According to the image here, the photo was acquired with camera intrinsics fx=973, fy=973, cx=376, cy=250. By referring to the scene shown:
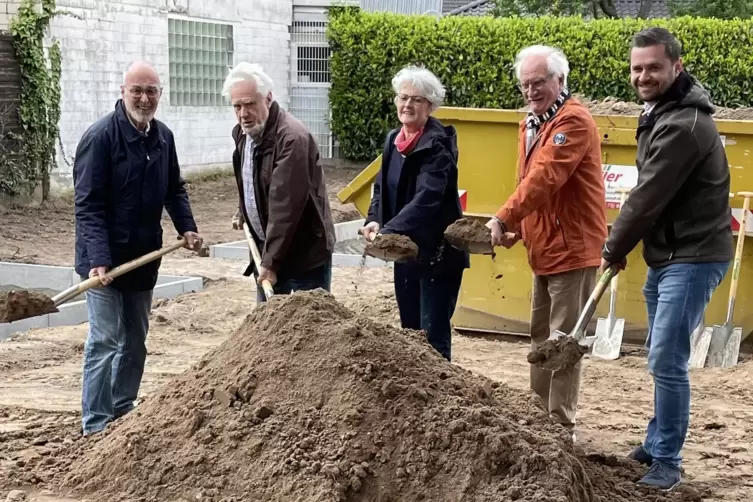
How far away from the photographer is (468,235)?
201 inches

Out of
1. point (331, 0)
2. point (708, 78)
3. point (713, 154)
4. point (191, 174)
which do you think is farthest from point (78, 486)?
point (331, 0)

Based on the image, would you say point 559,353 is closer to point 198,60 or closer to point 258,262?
point 258,262

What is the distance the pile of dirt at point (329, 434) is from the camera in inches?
153

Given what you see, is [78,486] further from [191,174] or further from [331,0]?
[331,0]

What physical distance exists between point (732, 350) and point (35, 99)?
986 centimetres

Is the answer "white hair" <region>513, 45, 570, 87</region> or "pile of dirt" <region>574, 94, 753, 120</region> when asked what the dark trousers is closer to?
"white hair" <region>513, 45, 570, 87</region>

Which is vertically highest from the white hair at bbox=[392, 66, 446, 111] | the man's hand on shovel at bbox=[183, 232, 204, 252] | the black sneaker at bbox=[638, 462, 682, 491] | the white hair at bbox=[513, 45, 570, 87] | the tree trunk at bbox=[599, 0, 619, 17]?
the tree trunk at bbox=[599, 0, 619, 17]

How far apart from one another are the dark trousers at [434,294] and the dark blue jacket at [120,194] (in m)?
1.40

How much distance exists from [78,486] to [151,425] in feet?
1.33

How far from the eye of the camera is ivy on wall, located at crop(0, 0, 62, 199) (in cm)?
1315

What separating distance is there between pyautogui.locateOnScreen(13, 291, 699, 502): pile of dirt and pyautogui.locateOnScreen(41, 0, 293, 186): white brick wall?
1030cm

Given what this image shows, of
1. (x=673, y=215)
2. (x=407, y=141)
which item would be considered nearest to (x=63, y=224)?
(x=407, y=141)

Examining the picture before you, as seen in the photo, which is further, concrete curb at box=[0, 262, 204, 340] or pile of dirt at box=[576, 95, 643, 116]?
concrete curb at box=[0, 262, 204, 340]

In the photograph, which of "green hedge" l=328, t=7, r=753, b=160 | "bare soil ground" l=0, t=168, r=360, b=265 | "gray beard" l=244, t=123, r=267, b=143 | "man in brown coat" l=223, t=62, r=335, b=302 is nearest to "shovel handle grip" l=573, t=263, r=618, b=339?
"man in brown coat" l=223, t=62, r=335, b=302
